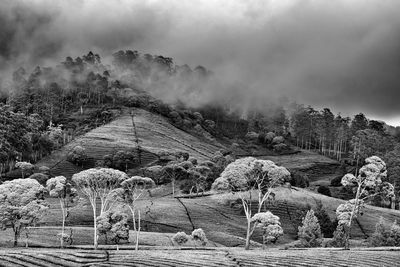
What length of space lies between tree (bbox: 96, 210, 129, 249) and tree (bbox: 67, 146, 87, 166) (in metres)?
92.1

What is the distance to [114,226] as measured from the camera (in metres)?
86.6

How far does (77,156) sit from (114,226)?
9413 cm

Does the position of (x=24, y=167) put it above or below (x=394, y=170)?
below

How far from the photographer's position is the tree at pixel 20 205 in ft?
254

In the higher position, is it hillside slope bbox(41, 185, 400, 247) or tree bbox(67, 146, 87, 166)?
tree bbox(67, 146, 87, 166)

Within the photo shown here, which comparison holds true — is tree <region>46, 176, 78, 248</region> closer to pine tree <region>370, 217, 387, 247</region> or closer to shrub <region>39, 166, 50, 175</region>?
pine tree <region>370, 217, 387, 247</region>

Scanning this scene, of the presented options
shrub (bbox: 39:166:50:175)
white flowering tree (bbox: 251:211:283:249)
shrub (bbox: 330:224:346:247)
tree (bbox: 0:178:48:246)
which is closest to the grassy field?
tree (bbox: 0:178:48:246)

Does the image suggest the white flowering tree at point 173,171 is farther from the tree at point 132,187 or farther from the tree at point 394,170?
the tree at point 394,170

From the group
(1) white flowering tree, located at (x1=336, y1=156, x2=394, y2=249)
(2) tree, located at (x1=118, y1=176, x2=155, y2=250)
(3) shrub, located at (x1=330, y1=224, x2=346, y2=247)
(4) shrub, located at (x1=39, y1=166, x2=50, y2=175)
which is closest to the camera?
(1) white flowering tree, located at (x1=336, y1=156, x2=394, y2=249)

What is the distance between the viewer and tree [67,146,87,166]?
17675 cm

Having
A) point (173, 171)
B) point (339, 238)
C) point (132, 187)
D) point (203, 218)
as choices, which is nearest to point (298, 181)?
point (173, 171)

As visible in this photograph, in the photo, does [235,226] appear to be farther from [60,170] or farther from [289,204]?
[60,170]

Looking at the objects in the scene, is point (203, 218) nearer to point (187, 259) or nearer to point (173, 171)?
point (173, 171)

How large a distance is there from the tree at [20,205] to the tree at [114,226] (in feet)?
33.6
